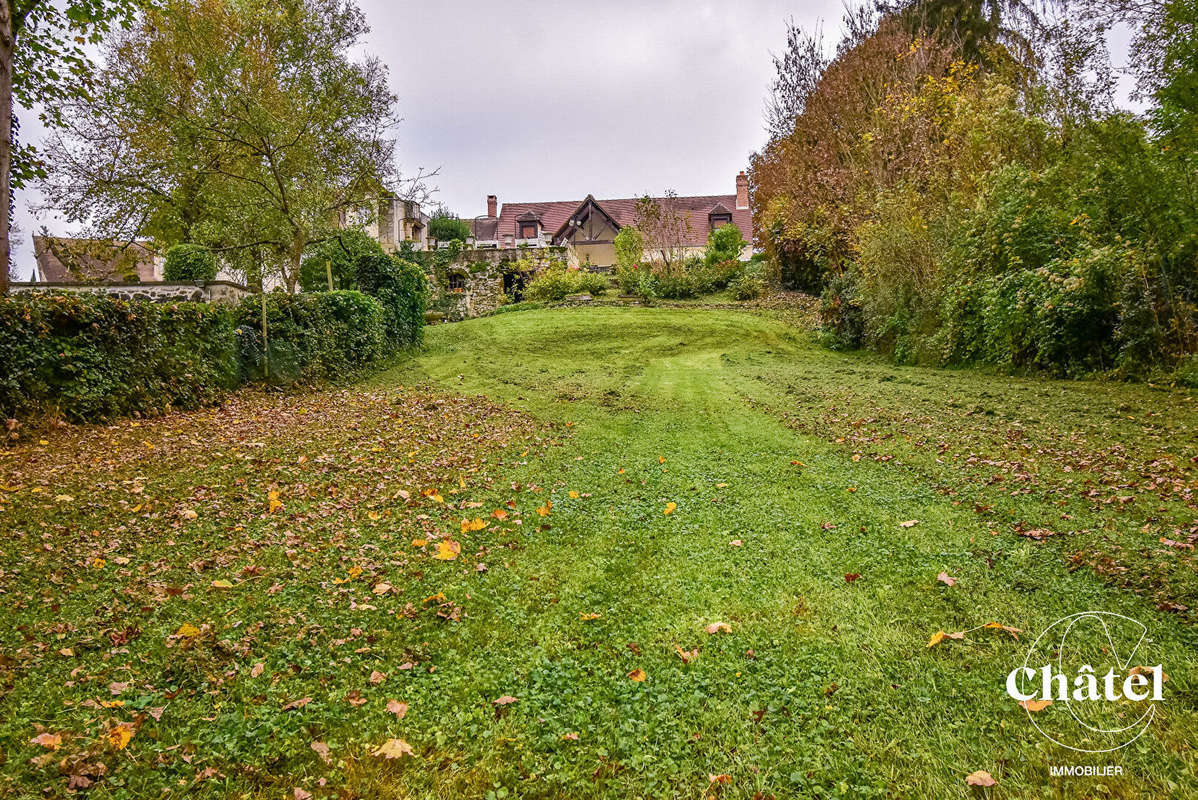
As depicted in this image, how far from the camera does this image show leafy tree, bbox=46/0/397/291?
1288 cm

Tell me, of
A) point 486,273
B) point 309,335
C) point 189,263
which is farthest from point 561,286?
point 309,335

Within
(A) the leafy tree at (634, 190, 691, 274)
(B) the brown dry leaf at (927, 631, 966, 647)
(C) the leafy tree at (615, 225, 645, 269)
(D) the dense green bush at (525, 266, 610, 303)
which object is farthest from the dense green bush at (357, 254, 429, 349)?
(B) the brown dry leaf at (927, 631, 966, 647)

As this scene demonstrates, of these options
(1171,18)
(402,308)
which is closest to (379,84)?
(402,308)

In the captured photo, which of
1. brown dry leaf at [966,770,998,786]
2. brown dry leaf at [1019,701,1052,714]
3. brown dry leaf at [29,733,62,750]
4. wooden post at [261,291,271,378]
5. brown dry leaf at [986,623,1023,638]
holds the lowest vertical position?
brown dry leaf at [966,770,998,786]

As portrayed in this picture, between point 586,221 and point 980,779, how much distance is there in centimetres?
4076

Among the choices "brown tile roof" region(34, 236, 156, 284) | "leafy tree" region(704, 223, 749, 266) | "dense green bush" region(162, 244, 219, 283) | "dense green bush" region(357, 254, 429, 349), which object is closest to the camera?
"dense green bush" region(162, 244, 219, 283)

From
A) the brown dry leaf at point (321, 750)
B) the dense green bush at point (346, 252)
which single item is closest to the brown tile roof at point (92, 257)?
the dense green bush at point (346, 252)

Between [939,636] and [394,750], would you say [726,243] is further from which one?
[394,750]

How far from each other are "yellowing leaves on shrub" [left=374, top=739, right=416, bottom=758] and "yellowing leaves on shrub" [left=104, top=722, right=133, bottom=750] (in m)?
0.91

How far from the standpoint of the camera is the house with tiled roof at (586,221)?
3991cm

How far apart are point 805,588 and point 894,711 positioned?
1089 millimetres

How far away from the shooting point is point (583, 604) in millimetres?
3482

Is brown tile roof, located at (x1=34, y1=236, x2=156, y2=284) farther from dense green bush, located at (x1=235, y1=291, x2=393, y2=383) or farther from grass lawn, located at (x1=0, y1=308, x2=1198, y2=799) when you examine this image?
grass lawn, located at (x1=0, y1=308, x2=1198, y2=799)

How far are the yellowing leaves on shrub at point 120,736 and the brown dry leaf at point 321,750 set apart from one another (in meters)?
0.66
